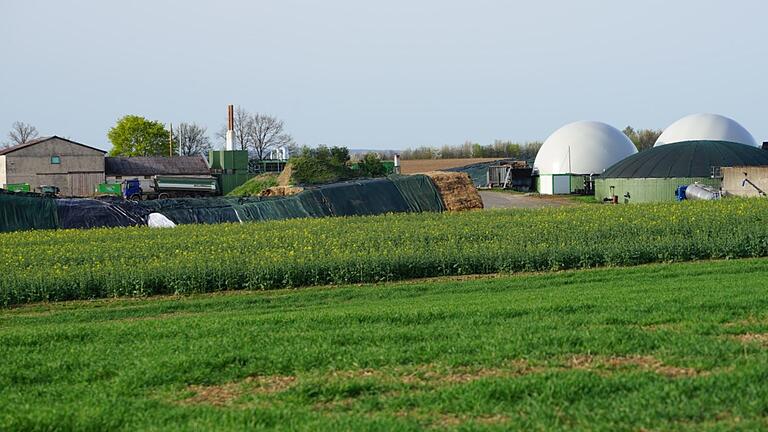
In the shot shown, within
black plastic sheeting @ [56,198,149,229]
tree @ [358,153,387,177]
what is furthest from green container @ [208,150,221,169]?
black plastic sheeting @ [56,198,149,229]

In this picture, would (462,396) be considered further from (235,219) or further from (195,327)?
(235,219)

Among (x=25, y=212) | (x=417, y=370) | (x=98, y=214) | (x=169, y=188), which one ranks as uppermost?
(x=169, y=188)

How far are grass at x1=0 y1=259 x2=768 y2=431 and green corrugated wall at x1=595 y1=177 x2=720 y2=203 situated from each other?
4172 centimetres

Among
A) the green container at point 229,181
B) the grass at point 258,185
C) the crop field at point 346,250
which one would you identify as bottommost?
the crop field at point 346,250

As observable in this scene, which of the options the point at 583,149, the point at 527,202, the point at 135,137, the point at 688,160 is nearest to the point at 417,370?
the point at 527,202

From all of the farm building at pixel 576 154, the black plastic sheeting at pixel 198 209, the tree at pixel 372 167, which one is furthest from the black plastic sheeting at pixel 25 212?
the farm building at pixel 576 154

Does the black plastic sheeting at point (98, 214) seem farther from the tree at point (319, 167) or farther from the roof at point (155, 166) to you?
the roof at point (155, 166)

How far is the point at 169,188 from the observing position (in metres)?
63.4

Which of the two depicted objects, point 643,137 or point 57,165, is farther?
point 643,137

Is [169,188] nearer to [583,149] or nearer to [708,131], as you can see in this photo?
[583,149]

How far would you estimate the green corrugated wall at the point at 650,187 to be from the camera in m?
52.6

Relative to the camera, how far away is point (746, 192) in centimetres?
4612

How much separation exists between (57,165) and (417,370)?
71.7 meters

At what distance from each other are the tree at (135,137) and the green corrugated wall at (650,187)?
6210cm
